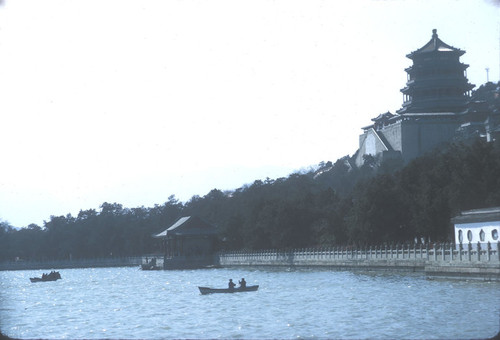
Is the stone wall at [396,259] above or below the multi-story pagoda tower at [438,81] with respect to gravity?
below

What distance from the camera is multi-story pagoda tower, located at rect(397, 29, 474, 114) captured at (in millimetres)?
106375

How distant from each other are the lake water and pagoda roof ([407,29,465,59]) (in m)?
55.3

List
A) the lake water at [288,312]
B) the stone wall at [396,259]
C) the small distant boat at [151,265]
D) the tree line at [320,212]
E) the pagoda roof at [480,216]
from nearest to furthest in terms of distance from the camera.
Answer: the lake water at [288,312], the stone wall at [396,259], the pagoda roof at [480,216], the tree line at [320,212], the small distant boat at [151,265]

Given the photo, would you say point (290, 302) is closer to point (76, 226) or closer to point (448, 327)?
point (448, 327)

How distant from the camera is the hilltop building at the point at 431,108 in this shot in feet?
338

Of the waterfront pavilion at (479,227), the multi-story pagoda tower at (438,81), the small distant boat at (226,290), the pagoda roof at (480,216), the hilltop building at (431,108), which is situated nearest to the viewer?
the waterfront pavilion at (479,227)

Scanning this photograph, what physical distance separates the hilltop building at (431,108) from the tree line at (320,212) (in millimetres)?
3935

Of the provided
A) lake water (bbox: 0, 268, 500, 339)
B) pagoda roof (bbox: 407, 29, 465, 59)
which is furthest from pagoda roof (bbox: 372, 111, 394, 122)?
lake water (bbox: 0, 268, 500, 339)

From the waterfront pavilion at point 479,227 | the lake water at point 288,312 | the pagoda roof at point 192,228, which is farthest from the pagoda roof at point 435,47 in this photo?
the waterfront pavilion at point 479,227

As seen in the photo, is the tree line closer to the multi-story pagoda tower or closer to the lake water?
the lake water

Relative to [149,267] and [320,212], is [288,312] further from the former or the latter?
[149,267]

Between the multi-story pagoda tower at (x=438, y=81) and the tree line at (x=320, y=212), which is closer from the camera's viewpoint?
the tree line at (x=320, y=212)

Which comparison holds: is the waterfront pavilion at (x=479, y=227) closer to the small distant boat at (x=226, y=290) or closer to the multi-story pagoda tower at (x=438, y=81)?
the small distant boat at (x=226, y=290)

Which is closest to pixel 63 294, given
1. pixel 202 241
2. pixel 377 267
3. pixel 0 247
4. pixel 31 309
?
pixel 31 309
